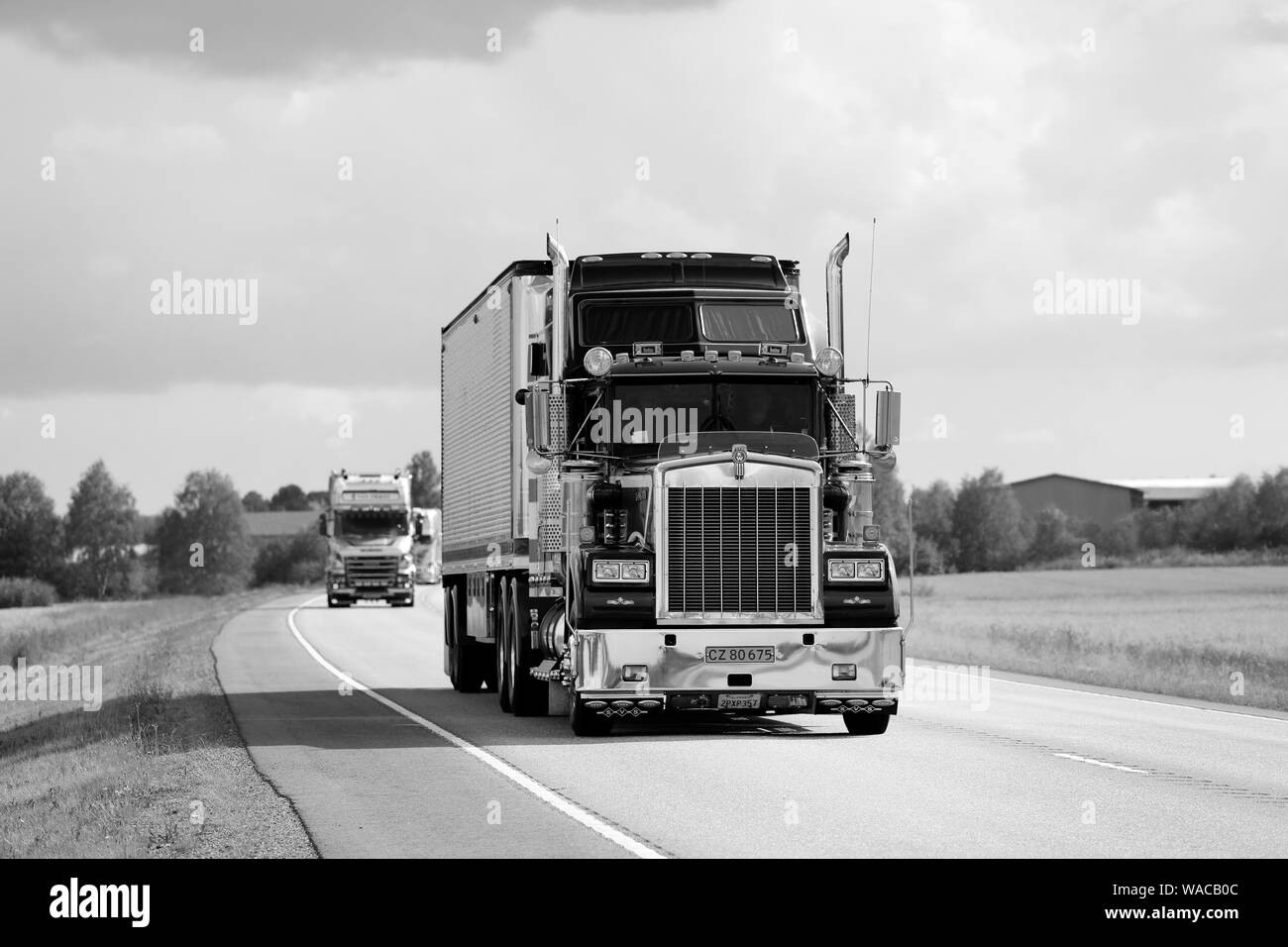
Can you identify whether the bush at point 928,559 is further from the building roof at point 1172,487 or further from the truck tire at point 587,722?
the truck tire at point 587,722

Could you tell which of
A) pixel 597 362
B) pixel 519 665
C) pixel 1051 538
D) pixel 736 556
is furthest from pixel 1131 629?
pixel 1051 538

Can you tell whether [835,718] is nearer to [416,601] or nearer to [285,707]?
[285,707]

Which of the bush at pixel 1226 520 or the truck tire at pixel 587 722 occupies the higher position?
the bush at pixel 1226 520

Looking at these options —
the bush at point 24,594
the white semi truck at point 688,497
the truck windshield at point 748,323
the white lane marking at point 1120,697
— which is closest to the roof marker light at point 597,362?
the white semi truck at point 688,497

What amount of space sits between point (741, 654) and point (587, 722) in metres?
1.78

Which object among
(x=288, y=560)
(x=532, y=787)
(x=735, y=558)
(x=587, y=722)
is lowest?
(x=532, y=787)

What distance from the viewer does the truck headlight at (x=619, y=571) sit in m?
16.2

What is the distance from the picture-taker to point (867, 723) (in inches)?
683

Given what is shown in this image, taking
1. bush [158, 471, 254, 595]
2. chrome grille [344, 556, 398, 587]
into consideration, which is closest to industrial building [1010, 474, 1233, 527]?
bush [158, 471, 254, 595]

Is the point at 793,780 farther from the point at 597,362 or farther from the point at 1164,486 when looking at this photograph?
the point at 1164,486

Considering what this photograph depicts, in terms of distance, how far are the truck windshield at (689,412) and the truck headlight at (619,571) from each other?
144 cm

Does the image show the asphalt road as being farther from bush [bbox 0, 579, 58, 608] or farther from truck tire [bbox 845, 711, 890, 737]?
bush [bbox 0, 579, 58, 608]
